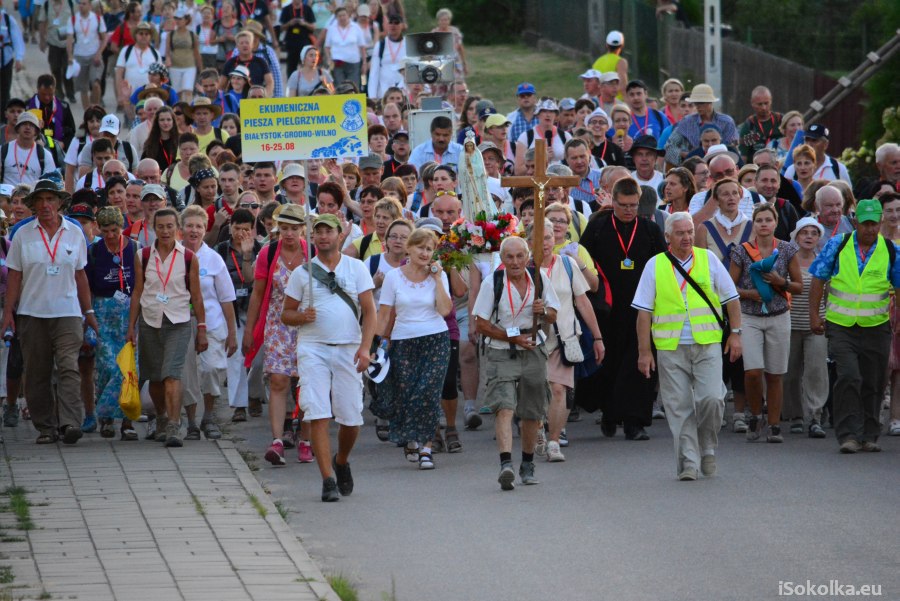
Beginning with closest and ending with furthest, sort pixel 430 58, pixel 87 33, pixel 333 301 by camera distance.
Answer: pixel 333 301
pixel 430 58
pixel 87 33

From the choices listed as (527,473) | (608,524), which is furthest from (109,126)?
(608,524)

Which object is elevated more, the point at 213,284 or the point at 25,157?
the point at 25,157

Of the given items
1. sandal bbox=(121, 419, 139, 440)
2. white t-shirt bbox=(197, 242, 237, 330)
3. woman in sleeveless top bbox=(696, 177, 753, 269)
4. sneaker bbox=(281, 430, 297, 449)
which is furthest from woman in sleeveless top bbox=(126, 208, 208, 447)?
woman in sleeveless top bbox=(696, 177, 753, 269)

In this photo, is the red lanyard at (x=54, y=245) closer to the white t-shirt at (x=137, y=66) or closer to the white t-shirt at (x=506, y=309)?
the white t-shirt at (x=506, y=309)

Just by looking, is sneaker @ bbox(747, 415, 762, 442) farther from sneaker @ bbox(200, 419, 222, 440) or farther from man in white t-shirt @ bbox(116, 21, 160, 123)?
man in white t-shirt @ bbox(116, 21, 160, 123)

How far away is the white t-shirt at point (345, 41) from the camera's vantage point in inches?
1121

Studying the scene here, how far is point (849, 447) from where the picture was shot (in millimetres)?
13094

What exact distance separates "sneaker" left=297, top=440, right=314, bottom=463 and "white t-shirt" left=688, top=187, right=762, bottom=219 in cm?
436

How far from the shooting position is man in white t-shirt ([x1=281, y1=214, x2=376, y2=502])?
11.5 metres

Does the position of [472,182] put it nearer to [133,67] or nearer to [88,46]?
[133,67]

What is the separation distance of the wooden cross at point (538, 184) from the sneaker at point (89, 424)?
4.29 metres

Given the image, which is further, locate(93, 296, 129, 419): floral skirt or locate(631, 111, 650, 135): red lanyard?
locate(631, 111, 650, 135): red lanyard

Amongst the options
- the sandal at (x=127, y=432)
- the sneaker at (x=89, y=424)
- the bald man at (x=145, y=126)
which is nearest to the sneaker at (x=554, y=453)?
the sandal at (x=127, y=432)

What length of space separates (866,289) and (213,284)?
17.3 feet
